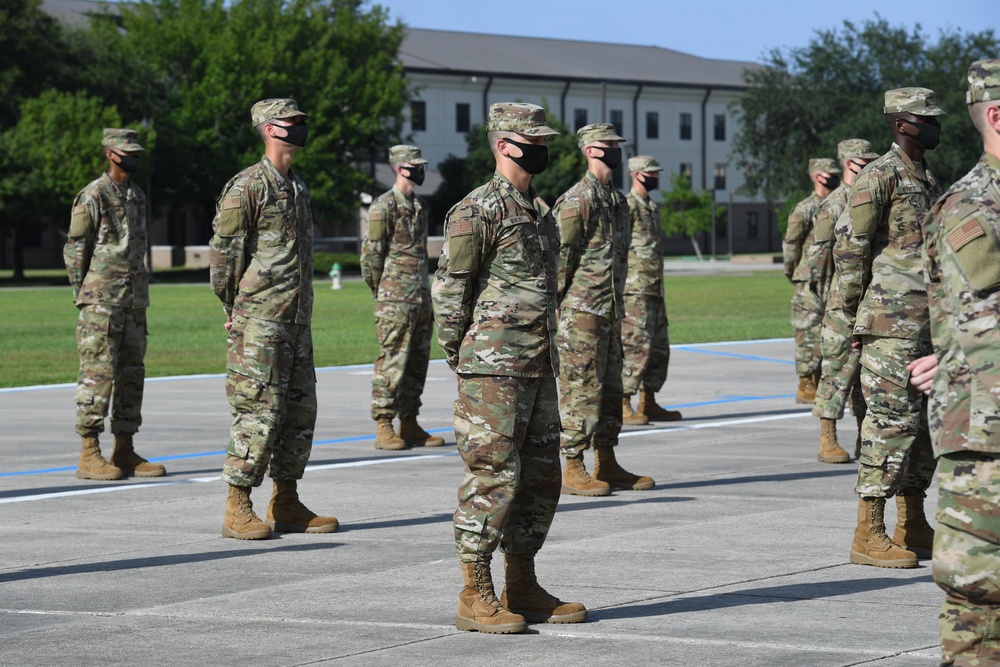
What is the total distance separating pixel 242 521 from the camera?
8977 mm

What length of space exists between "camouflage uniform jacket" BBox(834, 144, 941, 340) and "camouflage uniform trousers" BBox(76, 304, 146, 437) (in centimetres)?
536

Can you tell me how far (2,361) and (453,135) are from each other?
70665mm

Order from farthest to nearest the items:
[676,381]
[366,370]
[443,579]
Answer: [366,370], [676,381], [443,579]

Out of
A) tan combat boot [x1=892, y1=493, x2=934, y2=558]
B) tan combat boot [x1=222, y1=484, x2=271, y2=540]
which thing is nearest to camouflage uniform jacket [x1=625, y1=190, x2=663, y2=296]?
tan combat boot [x1=222, y1=484, x2=271, y2=540]

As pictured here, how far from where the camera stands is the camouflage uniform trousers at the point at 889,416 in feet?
25.6

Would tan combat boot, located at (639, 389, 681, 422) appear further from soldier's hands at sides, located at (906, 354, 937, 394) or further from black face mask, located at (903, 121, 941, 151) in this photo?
soldier's hands at sides, located at (906, 354, 937, 394)

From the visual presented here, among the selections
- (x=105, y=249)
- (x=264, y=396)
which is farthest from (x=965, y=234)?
(x=105, y=249)

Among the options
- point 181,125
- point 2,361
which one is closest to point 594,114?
point 181,125

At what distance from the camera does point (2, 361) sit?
22875mm

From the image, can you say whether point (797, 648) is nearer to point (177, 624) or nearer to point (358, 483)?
point (177, 624)

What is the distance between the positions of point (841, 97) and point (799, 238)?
190 feet

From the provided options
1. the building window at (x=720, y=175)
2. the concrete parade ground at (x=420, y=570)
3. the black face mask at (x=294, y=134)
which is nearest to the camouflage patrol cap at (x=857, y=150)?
the concrete parade ground at (x=420, y=570)

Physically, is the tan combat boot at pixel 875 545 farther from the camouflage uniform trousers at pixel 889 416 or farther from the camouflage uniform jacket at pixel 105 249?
the camouflage uniform jacket at pixel 105 249

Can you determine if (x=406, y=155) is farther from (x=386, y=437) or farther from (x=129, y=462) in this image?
(x=129, y=462)
